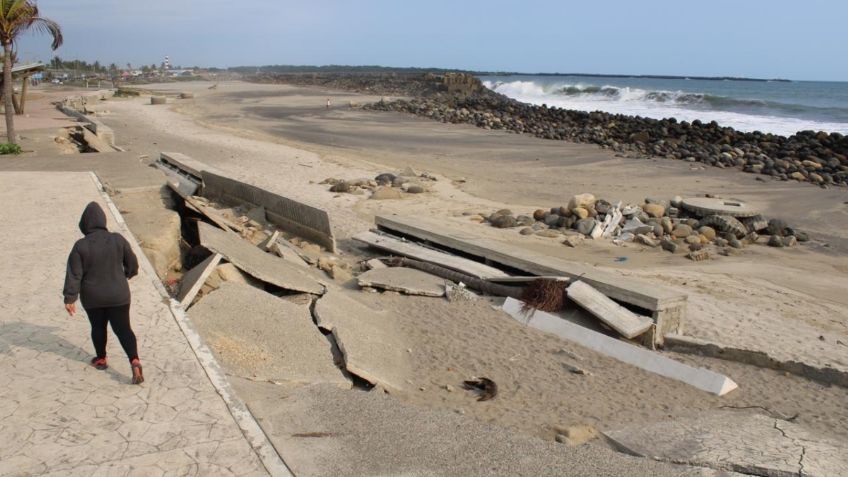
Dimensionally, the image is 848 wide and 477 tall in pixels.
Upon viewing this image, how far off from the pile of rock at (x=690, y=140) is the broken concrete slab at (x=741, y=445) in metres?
15.9

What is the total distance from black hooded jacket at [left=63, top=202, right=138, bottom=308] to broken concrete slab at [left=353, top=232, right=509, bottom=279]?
475cm

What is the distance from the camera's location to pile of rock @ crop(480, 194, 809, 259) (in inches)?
448

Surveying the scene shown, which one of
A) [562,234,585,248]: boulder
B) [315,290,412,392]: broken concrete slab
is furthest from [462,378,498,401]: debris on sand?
[562,234,585,248]: boulder

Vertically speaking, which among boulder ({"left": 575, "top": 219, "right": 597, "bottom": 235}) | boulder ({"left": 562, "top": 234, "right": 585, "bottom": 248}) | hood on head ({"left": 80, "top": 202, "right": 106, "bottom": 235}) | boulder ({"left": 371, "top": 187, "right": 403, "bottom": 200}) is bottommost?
boulder ({"left": 562, "top": 234, "right": 585, "bottom": 248})

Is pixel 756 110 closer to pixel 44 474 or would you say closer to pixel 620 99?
pixel 620 99

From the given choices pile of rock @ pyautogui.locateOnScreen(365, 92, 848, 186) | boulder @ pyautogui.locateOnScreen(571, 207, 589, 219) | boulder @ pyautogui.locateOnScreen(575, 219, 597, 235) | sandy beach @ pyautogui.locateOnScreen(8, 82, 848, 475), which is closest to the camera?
sandy beach @ pyautogui.locateOnScreen(8, 82, 848, 475)

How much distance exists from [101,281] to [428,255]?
5243 millimetres

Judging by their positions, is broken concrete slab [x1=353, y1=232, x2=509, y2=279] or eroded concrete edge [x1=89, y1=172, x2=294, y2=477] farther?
broken concrete slab [x1=353, y1=232, x2=509, y2=279]

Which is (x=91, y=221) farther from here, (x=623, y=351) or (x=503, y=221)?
(x=503, y=221)

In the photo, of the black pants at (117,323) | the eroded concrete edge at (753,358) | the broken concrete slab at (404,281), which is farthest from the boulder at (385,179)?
the black pants at (117,323)

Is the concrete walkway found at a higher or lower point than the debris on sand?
higher

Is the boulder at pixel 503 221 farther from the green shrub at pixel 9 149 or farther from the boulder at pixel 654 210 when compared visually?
the green shrub at pixel 9 149

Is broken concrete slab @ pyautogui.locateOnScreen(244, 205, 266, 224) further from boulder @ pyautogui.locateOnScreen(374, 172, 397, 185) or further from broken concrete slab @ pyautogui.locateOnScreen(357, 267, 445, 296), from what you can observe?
boulder @ pyautogui.locateOnScreen(374, 172, 397, 185)

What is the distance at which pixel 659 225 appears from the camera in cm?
1187
